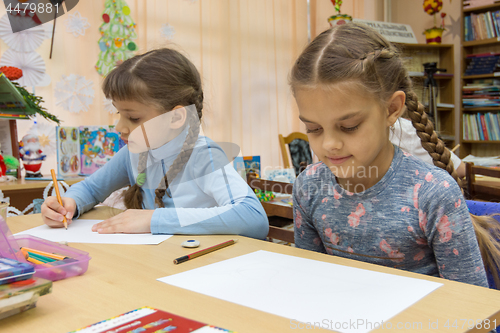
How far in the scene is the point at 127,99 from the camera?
1062 millimetres

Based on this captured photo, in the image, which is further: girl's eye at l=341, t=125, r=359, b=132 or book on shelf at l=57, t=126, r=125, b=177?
book on shelf at l=57, t=126, r=125, b=177

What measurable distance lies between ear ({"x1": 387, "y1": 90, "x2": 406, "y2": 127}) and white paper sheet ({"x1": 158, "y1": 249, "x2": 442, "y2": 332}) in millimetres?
353

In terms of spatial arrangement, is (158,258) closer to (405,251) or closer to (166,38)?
(405,251)

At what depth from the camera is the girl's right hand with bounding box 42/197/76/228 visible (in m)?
0.95

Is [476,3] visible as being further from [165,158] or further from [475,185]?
[165,158]

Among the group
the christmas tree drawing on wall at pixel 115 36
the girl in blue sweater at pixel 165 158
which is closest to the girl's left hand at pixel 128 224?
the girl in blue sweater at pixel 165 158

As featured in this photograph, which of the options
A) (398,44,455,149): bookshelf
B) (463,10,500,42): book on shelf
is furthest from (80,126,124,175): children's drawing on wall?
(463,10,500,42): book on shelf

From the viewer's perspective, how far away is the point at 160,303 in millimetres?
481

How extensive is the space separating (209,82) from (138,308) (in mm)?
2901

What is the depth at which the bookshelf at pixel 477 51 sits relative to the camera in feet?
12.1

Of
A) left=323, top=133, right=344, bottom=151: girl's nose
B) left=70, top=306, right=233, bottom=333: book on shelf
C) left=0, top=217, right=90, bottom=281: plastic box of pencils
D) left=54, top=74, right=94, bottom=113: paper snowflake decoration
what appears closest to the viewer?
left=70, top=306, right=233, bottom=333: book on shelf

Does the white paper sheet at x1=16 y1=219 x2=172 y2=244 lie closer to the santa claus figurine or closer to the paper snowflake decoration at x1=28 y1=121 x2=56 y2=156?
the santa claus figurine

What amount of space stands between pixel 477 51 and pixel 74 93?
3.66 meters

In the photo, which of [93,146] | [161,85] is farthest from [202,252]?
[93,146]
